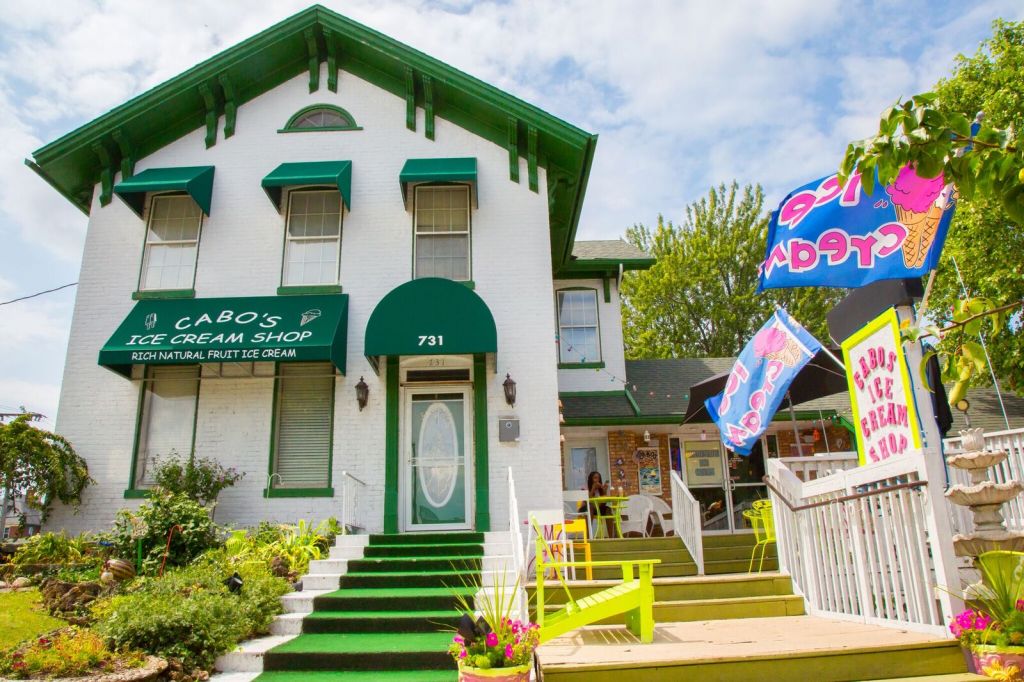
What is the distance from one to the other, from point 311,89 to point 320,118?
0.53 metres

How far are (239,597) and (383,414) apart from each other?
4.16m

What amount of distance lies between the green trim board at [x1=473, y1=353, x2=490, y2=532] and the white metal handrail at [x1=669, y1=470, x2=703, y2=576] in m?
2.83

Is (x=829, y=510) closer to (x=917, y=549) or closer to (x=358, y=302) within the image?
(x=917, y=549)

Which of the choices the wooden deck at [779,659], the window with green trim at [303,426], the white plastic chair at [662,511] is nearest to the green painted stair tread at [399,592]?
the wooden deck at [779,659]

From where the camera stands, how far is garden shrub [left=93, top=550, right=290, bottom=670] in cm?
592

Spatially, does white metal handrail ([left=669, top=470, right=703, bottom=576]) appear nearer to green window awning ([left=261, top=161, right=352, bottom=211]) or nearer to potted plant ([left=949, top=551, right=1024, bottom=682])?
potted plant ([left=949, top=551, right=1024, bottom=682])

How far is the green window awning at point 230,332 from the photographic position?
1018 centimetres

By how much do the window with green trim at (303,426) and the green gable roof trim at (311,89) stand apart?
4.54m

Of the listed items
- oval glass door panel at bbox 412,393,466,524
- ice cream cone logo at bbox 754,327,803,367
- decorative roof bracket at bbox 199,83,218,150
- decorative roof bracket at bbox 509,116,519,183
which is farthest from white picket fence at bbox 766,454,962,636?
decorative roof bracket at bbox 199,83,218,150

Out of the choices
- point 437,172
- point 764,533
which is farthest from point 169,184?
point 764,533

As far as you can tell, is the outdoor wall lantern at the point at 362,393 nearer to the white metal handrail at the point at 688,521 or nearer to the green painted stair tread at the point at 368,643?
the green painted stair tread at the point at 368,643

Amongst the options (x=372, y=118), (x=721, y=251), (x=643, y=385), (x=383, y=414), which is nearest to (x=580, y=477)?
(x=643, y=385)

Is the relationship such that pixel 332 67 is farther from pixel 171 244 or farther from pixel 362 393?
pixel 362 393

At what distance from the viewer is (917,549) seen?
5.41 m
